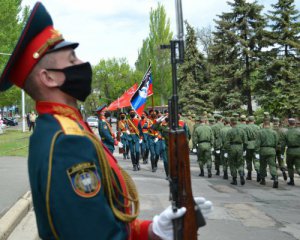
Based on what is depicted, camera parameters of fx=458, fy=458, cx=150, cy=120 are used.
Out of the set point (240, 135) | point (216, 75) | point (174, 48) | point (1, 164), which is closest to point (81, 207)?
point (174, 48)

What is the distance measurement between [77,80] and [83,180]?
517 mm

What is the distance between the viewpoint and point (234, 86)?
33188 mm

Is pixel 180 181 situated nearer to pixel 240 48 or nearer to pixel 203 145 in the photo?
pixel 203 145

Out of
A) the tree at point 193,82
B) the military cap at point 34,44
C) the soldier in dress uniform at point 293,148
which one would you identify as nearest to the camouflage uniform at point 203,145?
the soldier in dress uniform at point 293,148

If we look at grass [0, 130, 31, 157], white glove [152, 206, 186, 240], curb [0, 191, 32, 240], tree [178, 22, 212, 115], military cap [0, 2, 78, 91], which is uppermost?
tree [178, 22, 212, 115]

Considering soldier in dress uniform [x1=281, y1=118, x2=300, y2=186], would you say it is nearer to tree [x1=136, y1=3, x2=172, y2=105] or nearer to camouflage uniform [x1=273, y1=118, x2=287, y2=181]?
camouflage uniform [x1=273, y1=118, x2=287, y2=181]

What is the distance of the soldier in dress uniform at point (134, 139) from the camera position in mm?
15426

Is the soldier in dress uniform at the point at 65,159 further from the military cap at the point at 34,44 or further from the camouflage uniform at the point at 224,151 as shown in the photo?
the camouflage uniform at the point at 224,151

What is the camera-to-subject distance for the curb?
6.06 m

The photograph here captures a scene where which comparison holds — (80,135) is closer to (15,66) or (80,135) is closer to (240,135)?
(15,66)

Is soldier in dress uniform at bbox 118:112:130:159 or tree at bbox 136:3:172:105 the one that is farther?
tree at bbox 136:3:172:105

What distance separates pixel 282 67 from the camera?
2980 centimetres

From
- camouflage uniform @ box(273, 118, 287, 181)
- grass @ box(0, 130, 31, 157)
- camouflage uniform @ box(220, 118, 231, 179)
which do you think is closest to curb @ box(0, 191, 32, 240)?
camouflage uniform @ box(220, 118, 231, 179)

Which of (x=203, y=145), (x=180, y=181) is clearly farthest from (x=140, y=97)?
(x=180, y=181)
